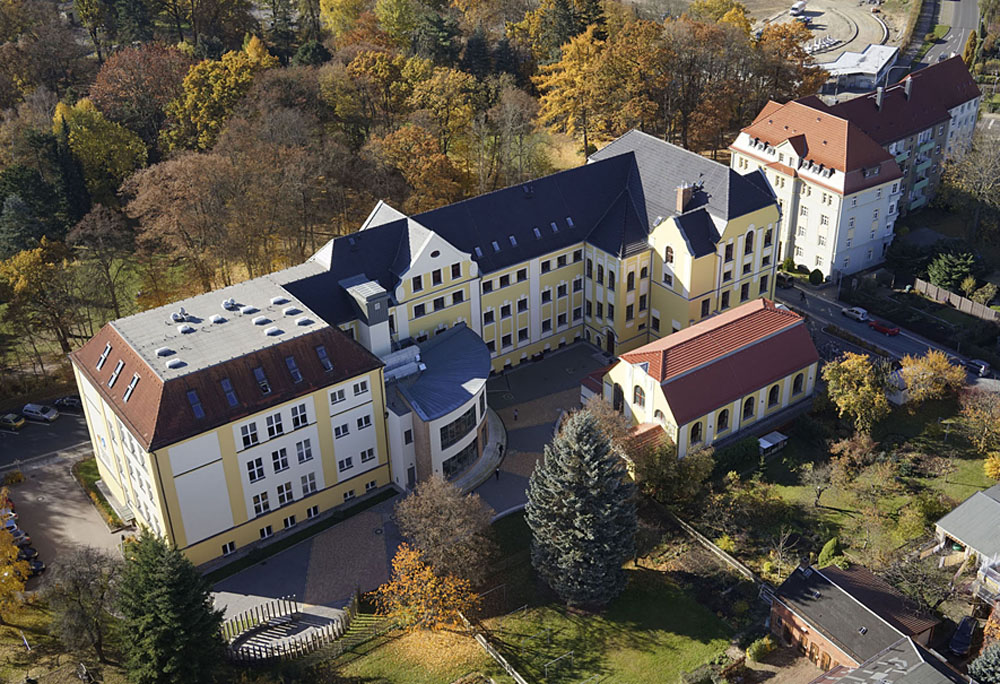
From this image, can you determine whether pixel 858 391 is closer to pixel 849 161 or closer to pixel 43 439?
pixel 849 161

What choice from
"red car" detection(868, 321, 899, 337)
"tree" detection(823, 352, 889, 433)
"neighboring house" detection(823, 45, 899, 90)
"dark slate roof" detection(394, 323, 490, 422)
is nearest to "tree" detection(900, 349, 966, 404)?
"tree" detection(823, 352, 889, 433)

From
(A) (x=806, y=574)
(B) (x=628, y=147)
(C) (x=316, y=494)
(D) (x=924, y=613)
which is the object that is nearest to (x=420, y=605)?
(C) (x=316, y=494)

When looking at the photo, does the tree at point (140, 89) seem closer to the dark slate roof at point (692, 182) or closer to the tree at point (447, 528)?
the dark slate roof at point (692, 182)

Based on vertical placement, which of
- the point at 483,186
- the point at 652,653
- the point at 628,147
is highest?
the point at 628,147

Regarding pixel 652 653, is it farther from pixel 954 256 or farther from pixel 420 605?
pixel 954 256

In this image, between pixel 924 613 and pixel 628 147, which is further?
pixel 628 147

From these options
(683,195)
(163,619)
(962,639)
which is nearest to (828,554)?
(962,639)
